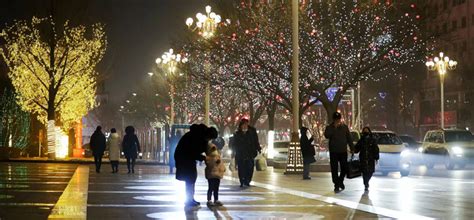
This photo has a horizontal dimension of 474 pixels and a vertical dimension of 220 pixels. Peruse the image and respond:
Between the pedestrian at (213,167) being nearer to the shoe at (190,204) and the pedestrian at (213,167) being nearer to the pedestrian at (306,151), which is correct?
the shoe at (190,204)

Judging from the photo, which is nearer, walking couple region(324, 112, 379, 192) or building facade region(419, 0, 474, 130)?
walking couple region(324, 112, 379, 192)

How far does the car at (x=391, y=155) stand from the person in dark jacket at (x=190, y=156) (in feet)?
54.0

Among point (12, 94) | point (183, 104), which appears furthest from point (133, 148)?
point (183, 104)

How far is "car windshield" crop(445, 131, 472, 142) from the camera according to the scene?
42.9 meters

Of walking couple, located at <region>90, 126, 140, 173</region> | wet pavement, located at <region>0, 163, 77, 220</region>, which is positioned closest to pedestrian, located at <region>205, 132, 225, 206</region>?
wet pavement, located at <region>0, 163, 77, 220</region>

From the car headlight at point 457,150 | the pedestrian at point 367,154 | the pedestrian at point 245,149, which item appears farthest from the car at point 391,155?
the pedestrian at point 367,154

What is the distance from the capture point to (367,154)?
2214 cm

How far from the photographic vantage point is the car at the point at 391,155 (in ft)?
108

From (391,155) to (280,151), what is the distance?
1100cm

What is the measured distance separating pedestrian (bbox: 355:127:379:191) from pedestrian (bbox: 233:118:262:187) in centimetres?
329

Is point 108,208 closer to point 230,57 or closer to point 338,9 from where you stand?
point 338,9

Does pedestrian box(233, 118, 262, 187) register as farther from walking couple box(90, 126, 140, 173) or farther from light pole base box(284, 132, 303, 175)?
walking couple box(90, 126, 140, 173)

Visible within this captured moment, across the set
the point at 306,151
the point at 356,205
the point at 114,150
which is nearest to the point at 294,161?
the point at 306,151

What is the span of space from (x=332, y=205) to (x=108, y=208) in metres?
4.09
